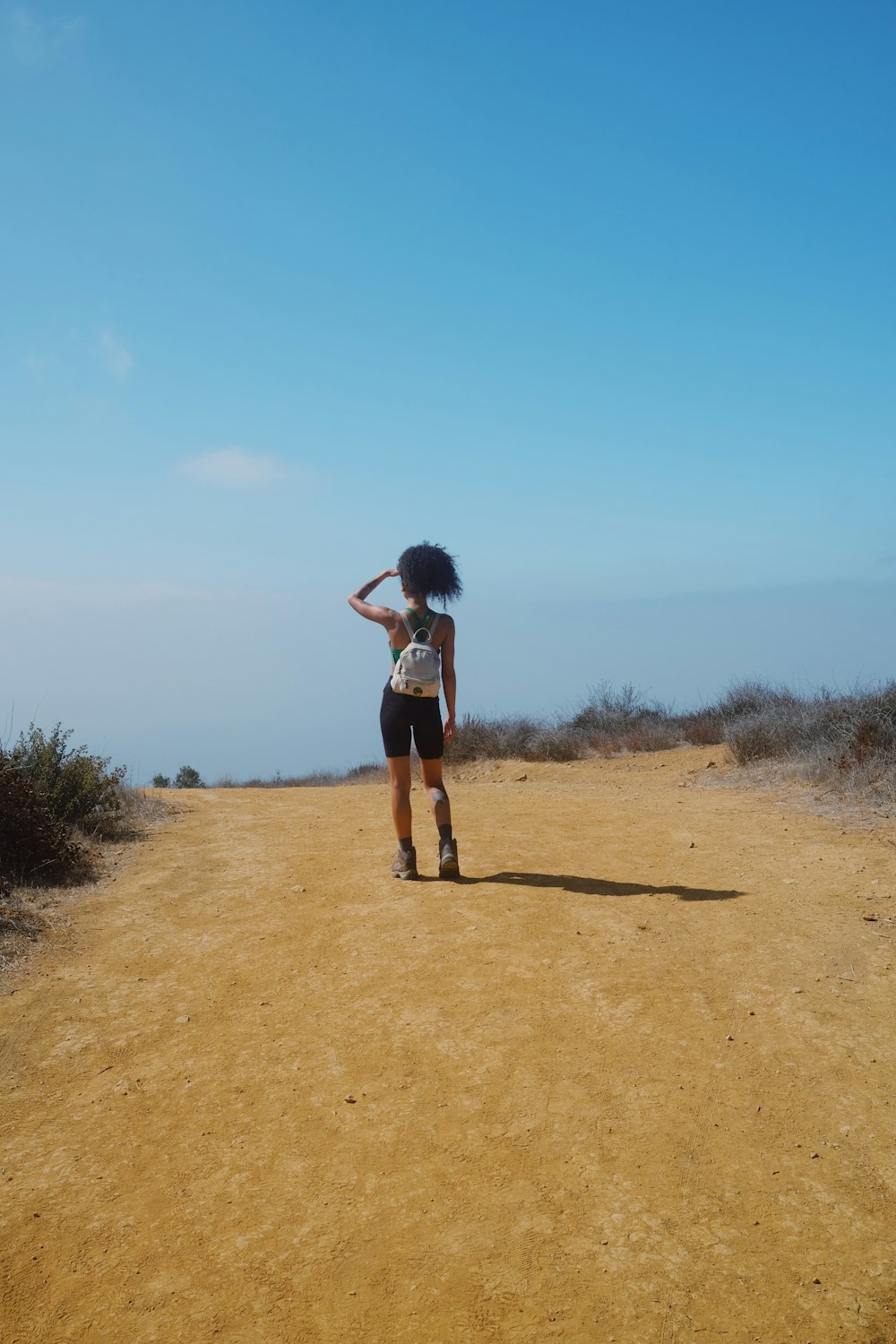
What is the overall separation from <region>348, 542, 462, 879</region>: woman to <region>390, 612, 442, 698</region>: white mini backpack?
0.38 ft

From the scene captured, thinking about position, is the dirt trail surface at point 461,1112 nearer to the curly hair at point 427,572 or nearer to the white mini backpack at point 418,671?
the white mini backpack at point 418,671

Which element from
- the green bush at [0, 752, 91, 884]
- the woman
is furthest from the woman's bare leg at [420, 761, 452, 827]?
the green bush at [0, 752, 91, 884]

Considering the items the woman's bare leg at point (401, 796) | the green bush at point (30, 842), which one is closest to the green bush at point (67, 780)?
the green bush at point (30, 842)

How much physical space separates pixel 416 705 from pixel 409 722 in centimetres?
13

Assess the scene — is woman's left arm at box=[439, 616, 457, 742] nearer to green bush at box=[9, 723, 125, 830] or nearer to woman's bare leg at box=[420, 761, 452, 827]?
woman's bare leg at box=[420, 761, 452, 827]

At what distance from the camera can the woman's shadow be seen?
19.5ft

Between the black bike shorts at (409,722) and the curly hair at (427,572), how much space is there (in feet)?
2.32

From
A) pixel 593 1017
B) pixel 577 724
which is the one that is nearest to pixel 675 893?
pixel 593 1017

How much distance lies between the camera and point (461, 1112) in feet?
11.5

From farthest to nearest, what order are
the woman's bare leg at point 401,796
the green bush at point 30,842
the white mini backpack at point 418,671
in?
1. the green bush at point 30,842
2. the woman's bare leg at point 401,796
3. the white mini backpack at point 418,671

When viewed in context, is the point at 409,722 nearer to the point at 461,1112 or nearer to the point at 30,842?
the point at 30,842

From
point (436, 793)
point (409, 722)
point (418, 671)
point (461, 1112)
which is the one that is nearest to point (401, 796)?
point (436, 793)

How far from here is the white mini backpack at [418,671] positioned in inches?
240

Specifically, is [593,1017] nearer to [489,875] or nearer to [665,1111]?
[665,1111]
